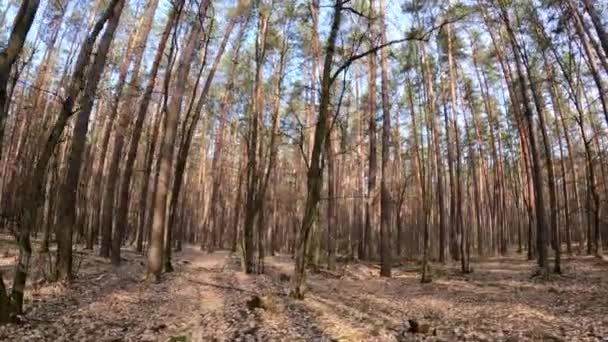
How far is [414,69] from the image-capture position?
18.5 metres

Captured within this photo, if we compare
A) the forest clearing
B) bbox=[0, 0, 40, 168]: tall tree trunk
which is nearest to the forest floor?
the forest clearing

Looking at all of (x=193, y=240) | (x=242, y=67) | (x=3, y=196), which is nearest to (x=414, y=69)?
(x=242, y=67)

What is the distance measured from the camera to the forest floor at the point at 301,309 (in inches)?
242

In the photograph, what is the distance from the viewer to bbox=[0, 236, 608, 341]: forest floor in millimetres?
6145

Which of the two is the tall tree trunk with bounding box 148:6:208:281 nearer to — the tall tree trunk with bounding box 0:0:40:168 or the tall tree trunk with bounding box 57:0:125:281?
the tall tree trunk with bounding box 57:0:125:281

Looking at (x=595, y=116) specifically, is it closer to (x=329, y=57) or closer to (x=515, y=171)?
(x=515, y=171)

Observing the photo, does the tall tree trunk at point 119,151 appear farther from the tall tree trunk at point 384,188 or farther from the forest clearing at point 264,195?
the tall tree trunk at point 384,188

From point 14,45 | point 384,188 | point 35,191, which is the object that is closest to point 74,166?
point 35,191

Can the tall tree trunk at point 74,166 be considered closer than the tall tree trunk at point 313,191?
Yes

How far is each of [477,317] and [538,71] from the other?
13.5m

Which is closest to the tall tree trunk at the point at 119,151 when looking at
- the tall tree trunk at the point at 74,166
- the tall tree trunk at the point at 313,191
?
the tall tree trunk at the point at 74,166

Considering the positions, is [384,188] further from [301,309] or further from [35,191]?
[35,191]

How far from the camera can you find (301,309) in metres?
7.95

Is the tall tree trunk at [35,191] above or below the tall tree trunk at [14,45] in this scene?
below
